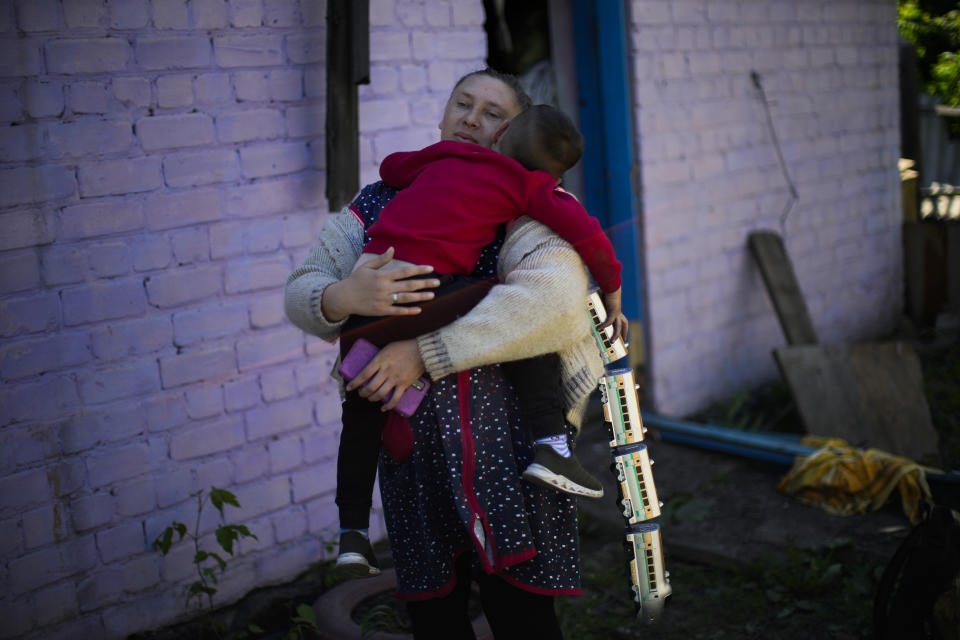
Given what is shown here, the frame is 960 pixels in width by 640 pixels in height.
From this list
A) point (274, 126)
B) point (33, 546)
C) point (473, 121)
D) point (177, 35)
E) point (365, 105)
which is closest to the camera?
point (473, 121)

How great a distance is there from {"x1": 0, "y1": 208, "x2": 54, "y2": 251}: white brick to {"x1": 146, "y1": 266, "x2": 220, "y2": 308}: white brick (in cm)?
35

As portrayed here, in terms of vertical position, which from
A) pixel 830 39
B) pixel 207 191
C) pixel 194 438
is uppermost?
pixel 830 39

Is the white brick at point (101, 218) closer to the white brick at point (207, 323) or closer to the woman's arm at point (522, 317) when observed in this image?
the white brick at point (207, 323)

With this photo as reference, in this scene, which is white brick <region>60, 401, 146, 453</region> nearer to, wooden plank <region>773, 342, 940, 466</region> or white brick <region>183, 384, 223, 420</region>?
white brick <region>183, 384, 223, 420</region>

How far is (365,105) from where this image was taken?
3328 mm

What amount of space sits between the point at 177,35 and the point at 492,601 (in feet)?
6.88

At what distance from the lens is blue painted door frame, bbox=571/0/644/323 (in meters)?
4.52

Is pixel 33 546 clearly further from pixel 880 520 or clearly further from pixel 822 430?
pixel 822 430

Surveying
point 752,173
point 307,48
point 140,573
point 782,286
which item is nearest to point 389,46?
point 307,48

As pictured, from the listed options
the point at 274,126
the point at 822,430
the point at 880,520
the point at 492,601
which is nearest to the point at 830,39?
the point at 822,430

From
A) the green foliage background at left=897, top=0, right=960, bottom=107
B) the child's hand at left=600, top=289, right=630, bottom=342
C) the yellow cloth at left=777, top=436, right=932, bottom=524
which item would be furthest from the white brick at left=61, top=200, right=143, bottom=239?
the green foliage background at left=897, top=0, right=960, bottom=107

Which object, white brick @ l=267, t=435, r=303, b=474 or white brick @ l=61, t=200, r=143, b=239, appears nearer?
white brick @ l=61, t=200, r=143, b=239

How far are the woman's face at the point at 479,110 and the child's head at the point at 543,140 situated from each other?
13 cm

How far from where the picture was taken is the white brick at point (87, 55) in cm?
256
